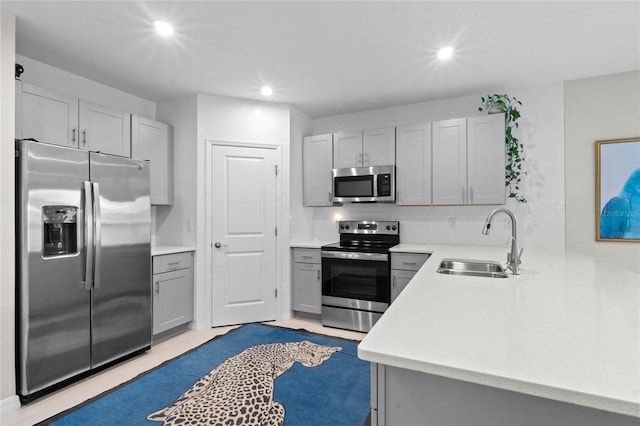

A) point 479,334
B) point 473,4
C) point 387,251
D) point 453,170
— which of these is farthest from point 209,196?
point 479,334

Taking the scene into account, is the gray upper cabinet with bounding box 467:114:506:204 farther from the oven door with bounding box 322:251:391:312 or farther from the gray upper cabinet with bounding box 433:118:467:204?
the oven door with bounding box 322:251:391:312

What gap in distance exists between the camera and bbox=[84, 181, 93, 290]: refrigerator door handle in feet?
7.79

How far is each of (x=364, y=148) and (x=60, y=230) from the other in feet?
9.67

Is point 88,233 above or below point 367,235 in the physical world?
above

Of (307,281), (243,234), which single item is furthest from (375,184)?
(243,234)

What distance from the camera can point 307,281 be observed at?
3.76 m

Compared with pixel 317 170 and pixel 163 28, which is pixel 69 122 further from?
pixel 317 170

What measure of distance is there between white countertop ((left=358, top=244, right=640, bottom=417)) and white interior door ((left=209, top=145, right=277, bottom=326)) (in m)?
2.46

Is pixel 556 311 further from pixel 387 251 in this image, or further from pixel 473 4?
pixel 387 251

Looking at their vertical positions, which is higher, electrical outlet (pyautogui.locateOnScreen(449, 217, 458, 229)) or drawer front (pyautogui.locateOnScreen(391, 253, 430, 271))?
electrical outlet (pyautogui.locateOnScreen(449, 217, 458, 229))

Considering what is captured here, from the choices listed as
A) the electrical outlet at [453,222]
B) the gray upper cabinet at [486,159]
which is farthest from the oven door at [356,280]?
the gray upper cabinet at [486,159]

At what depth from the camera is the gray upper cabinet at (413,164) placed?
3.49 meters

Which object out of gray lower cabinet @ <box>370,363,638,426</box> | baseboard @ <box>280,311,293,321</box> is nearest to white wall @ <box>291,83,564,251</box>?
baseboard @ <box>280,311,293,321</box>

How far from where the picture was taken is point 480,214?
351 cm
